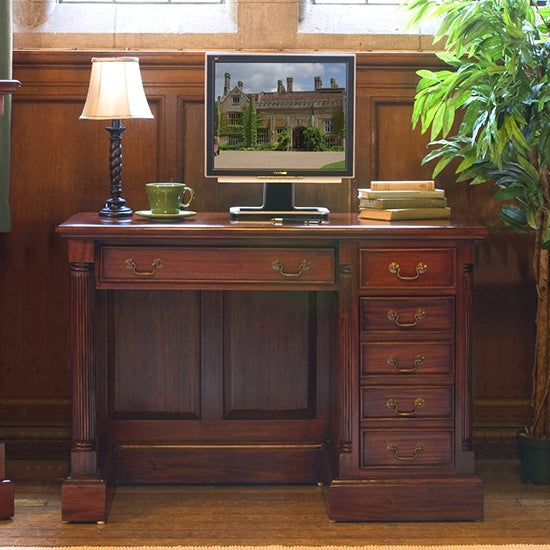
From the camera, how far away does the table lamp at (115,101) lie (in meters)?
3.30

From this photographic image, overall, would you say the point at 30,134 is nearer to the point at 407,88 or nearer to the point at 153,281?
the point at 153,281

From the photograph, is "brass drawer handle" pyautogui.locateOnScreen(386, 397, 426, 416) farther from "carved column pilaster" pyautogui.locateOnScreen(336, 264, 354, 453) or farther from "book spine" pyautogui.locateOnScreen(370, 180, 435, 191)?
"book spine" pyautogui.locateOnScreen(370, 180, 435, 191)

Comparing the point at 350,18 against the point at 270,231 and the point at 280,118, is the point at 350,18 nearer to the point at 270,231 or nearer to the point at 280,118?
the point at 280,118

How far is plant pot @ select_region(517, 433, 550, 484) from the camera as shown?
3541mm

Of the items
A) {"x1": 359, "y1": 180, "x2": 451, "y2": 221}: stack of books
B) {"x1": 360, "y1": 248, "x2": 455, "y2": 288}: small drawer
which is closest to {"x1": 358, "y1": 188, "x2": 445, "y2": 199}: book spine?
{"x1": 359, "y1": 180, "x2": 451, "y2": 221}: stack of books

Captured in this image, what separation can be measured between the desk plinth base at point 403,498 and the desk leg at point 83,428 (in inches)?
28.1

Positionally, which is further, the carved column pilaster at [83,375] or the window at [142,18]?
the window at [142,18]

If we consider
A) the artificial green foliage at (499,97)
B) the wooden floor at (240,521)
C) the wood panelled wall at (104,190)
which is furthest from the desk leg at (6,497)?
the artificial green foliage at (499,97)

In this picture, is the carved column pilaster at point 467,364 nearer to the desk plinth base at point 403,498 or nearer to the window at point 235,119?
the desk plinth base at point 403,498

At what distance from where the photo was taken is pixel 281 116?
3.38 metres

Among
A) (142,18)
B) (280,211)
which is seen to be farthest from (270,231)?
(142,18)

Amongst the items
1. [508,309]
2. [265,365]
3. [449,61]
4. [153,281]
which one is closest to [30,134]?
[153,281]

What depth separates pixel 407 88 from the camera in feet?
12.1

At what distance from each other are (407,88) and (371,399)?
1146 mm
